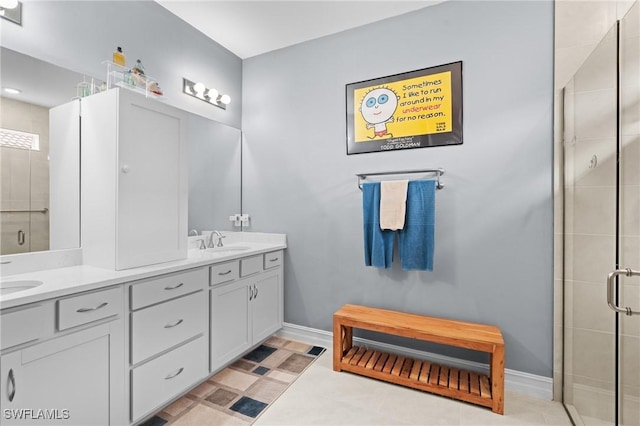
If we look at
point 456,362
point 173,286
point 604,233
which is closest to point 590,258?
point 604,233

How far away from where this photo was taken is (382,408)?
5.80ft

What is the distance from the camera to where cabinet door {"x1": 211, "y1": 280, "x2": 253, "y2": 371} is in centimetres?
196

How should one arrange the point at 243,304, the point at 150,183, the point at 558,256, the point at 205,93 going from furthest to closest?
1. the point at 205,93
2. the point at 243,304
3. the point at 558,256
4. the point at 150,183

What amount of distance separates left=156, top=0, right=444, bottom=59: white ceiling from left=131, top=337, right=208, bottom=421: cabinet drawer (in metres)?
2.38

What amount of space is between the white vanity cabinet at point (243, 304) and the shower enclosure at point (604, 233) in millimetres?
1996

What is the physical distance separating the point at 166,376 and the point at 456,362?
1849 mm

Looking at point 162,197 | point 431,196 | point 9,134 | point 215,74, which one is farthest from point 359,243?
point 9,134

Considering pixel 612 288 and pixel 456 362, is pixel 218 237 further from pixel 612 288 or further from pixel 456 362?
pixel 612 288

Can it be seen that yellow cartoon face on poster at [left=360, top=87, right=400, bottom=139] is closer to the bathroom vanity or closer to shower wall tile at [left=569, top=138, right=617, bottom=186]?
shower wall tile at [left=569, top=138, right=617, bottom=186]

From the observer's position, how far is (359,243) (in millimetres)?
2457

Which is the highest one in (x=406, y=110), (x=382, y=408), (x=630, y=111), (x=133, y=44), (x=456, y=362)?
(x=133, y=44)

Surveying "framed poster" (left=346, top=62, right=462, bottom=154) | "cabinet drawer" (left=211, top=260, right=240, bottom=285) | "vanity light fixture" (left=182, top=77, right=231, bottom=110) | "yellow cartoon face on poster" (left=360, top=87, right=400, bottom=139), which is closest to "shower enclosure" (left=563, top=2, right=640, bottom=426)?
"framed poster" (left=346, top=62, right=462, bottom=154)

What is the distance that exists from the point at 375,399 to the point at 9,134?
2474 millimetres

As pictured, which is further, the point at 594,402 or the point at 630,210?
the point at 594,402
